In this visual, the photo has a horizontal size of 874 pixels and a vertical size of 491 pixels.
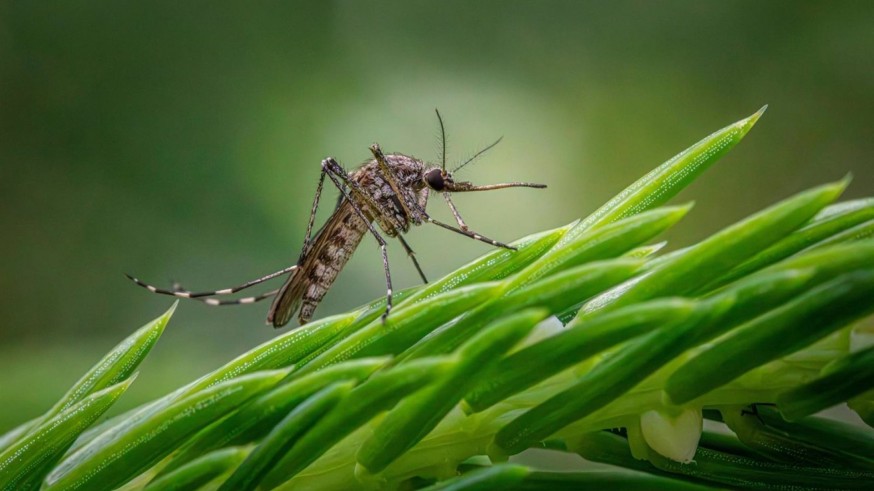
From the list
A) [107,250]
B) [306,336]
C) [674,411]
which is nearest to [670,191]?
[674,411]

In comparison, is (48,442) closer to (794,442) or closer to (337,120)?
(794,442)

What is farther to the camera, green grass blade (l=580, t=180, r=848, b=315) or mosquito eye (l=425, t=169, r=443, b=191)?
mosquito eye (l=425, t=169, r=443, b=191)

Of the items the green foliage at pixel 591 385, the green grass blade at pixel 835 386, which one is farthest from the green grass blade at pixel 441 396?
the green grass blade at pixel 835 386

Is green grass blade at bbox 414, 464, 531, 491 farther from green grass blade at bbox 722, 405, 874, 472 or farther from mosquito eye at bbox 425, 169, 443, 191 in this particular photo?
mosquito eye at bbox 425, 169, 443, 191

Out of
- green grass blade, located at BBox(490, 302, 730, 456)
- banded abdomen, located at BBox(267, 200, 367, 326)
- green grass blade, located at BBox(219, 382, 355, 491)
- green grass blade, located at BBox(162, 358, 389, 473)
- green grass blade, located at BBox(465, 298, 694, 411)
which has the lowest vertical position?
green grass blade, located at BBox(490, 302, 730, 456)

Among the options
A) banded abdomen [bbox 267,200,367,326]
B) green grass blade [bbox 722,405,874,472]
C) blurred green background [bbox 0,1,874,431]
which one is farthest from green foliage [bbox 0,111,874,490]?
blurred green background [bbox 0,1,874,431]

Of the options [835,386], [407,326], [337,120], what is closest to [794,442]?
[835,386]

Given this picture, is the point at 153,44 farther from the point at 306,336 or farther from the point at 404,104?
the point at 306,336

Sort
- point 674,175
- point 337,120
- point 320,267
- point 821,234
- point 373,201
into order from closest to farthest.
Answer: point 821,234 < point 674,175 < point 320,267 < point 373,201 < point 337,120
